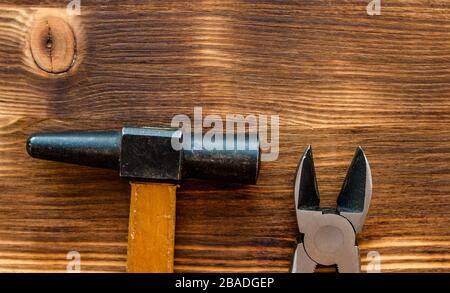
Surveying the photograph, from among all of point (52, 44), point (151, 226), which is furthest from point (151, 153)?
point (52, 44)

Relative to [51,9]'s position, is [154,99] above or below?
below

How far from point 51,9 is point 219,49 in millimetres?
325

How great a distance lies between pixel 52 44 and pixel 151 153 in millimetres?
302

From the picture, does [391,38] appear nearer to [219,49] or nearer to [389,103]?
[389,103]

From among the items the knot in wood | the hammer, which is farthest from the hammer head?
the knot in wood

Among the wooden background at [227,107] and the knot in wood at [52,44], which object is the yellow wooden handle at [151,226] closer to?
the wooden background at [227,107]

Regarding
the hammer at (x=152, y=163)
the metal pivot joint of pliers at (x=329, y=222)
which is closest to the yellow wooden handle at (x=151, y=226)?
the hammer at (x=152, y=163)

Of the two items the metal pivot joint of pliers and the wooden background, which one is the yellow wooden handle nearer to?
the wooden background

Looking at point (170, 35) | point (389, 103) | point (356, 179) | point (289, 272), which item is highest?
point (170, 35)

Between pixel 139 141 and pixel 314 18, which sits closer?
pixel 139 141

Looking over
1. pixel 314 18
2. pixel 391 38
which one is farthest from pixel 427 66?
pixel 314 18

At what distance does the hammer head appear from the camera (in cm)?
107

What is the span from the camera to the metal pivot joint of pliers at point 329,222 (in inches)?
42.4

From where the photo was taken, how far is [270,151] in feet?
3.83
